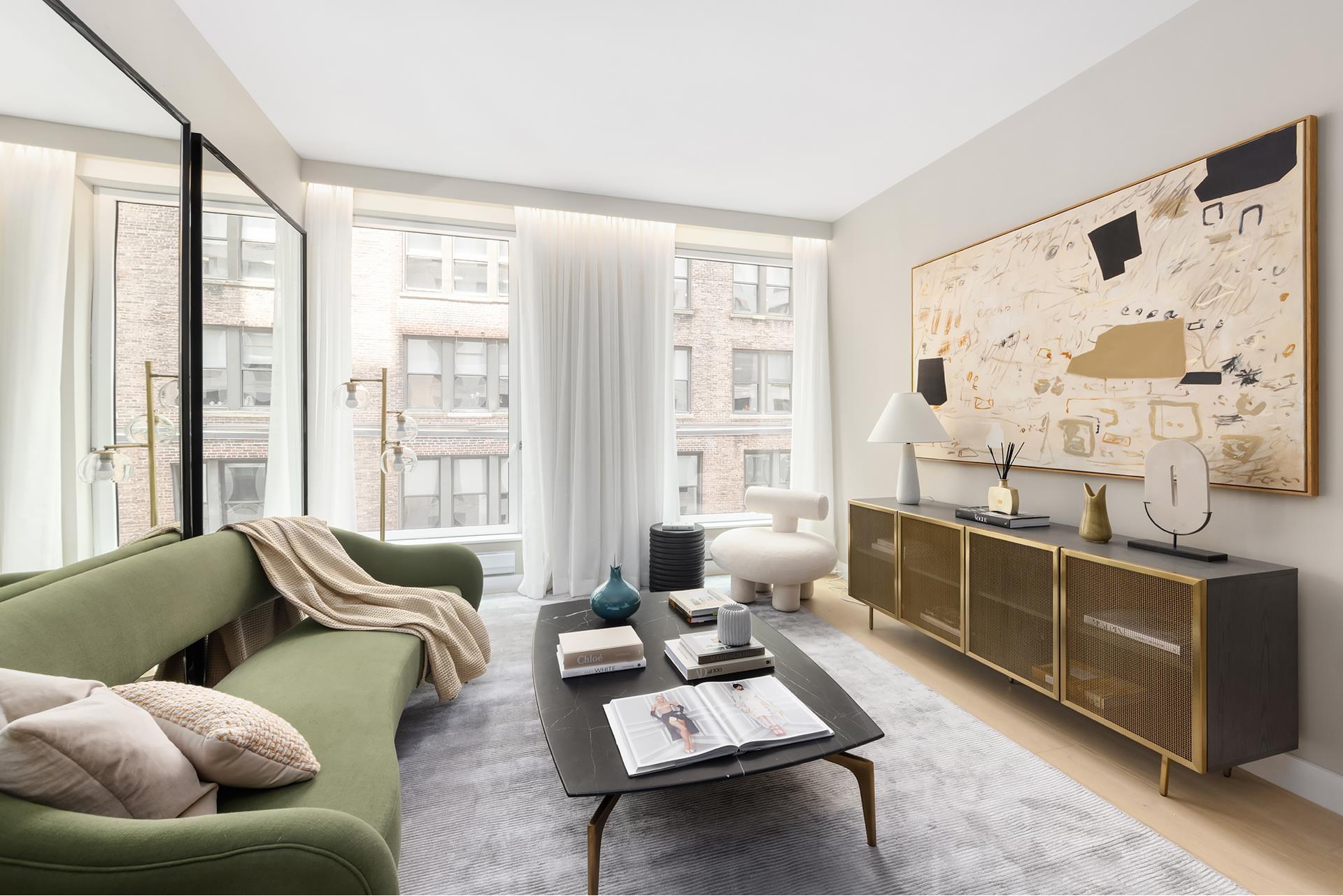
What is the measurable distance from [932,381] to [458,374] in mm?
3007

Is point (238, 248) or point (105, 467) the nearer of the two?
point (105, 467)

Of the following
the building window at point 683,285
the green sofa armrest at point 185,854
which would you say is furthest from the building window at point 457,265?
the green sofa armrest at point 185,854

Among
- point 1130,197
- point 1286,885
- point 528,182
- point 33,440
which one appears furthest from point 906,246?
point 33,440

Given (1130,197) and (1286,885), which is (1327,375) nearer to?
(1130,197)

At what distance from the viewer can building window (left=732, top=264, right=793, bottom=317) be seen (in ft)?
14.9

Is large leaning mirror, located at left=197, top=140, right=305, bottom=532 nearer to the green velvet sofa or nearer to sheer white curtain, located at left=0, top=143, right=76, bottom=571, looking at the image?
the green velvet sofa

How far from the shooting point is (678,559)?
3.66m

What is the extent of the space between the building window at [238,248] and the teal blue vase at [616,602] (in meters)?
1.88

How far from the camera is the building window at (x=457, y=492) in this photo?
393 cm

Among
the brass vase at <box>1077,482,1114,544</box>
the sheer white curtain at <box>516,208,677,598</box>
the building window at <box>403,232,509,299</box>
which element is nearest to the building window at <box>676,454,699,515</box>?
the sheer white curtain at <box>516,208,677,598</box>

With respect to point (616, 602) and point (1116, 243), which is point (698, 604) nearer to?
point (616, 602)

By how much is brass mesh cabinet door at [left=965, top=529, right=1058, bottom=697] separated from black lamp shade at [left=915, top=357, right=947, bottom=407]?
1033 mm

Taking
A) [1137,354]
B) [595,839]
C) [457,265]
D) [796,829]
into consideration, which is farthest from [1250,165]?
[457,265]

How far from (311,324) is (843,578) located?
3830mm
